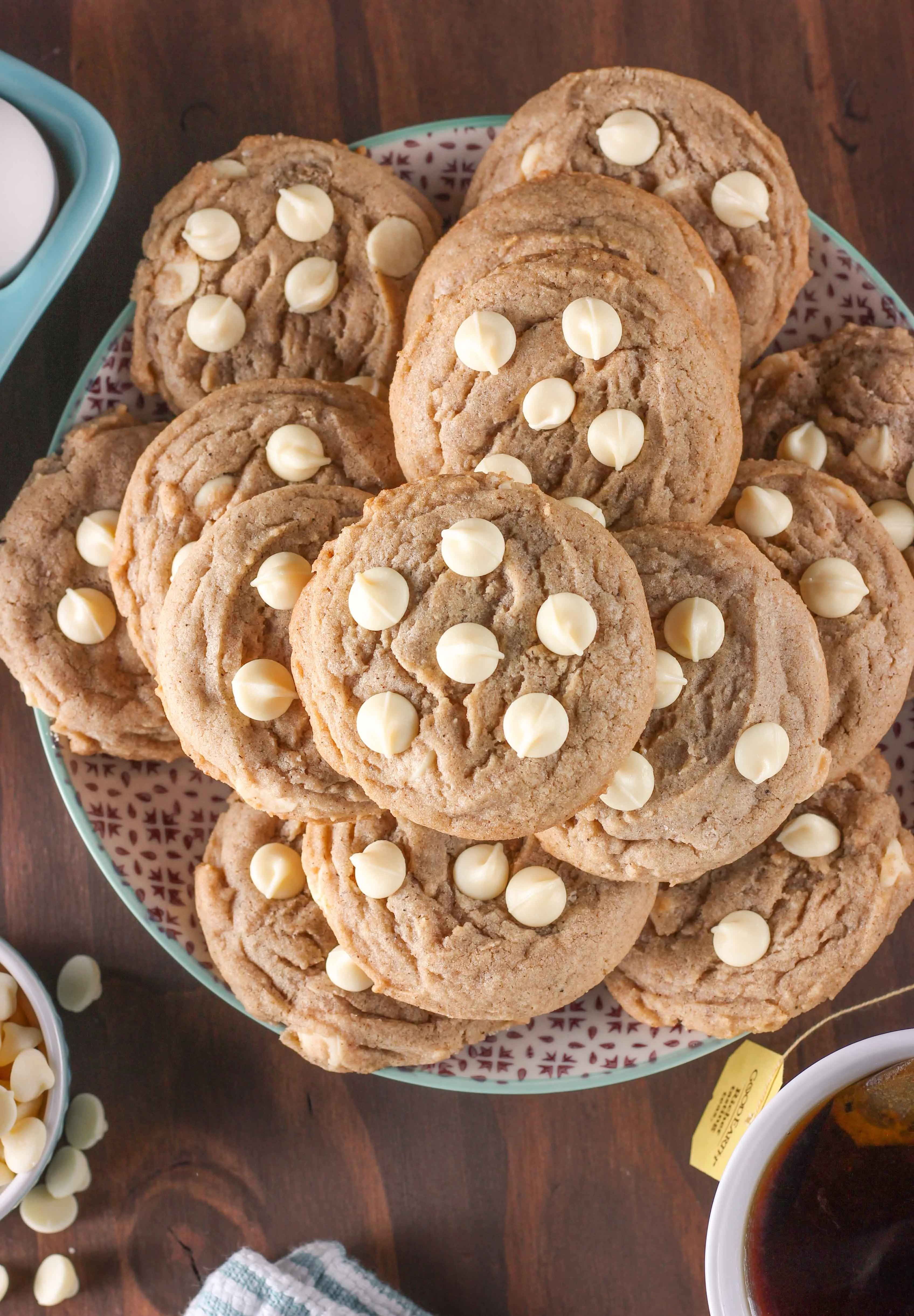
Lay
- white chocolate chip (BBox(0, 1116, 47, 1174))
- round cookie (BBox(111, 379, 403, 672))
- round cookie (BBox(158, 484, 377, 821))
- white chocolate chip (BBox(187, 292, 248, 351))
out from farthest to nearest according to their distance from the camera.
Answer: white chocolate chip (BBox(0, 1116, 47, 1174)) < white chocolate chip (BBox(187, 292, 248, 351)) < round cookie (BBox(111, 379, 403, 672)) < round cookie (BBox(158, 484, 377, 821))

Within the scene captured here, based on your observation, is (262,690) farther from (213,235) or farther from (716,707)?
(213,235)

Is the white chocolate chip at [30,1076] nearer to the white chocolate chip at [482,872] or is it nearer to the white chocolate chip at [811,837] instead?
the white chocolate chip at [482,872]

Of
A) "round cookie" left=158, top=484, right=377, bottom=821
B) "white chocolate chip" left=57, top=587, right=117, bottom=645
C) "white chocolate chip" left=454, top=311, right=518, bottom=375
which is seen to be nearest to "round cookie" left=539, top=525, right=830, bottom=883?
"white chocolate chip" left=454, top=311, right=518, bottom=375

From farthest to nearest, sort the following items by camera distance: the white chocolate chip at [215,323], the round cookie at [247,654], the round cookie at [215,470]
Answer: the white chocolate chip at [215,323] < the round cookie at [215,470] < the round cookie at [247,654]

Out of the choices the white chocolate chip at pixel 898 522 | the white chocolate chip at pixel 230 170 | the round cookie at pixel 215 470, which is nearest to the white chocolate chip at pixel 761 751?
the white chocolate chip at pixel 898 522

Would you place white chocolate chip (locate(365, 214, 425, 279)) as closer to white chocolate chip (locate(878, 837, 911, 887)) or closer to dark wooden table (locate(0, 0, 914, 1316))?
dark wooden table (locate(0, 0, 914, 1316))

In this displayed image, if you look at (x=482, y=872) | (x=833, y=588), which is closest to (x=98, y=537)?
(x=482, y=872)

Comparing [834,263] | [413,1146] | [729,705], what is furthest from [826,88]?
[413,1146]
